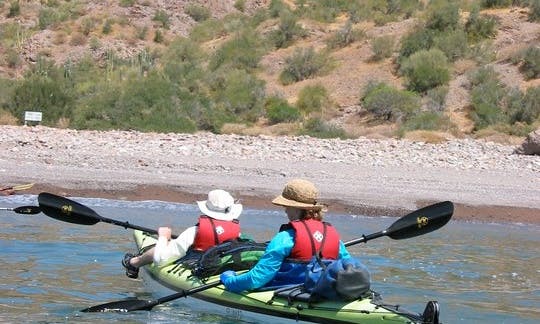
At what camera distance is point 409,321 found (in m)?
6.86

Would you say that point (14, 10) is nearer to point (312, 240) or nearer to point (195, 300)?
point (195, 300)

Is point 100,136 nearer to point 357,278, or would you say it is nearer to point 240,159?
point 240,159

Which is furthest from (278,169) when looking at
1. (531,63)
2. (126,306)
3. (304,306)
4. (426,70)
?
(531,63)

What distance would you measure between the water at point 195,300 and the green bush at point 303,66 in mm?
19244

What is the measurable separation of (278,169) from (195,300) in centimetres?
1098

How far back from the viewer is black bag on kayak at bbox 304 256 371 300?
7035 mm

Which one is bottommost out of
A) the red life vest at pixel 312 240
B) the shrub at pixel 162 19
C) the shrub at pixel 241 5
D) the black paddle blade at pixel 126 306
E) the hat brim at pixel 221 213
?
the shrub at pixel 162 19

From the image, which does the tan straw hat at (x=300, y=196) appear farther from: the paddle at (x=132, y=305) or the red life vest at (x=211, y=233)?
the red life vest at (x=211, y=233)

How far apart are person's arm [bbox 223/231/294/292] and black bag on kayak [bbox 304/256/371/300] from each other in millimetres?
316

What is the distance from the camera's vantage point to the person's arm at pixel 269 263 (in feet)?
24.5

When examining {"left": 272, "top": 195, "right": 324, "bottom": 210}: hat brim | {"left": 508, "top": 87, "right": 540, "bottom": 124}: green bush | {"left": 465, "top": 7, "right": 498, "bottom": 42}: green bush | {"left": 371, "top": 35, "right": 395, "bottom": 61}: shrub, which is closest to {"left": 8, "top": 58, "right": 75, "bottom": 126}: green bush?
{"left": 371, "top": 35, "right": 395, "bottom": 61}: shrub

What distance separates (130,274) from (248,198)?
7.59 meters

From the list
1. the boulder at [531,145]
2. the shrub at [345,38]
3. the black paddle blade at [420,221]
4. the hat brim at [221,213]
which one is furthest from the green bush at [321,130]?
the hat brim at [221,213]

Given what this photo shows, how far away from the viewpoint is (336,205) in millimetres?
17094
